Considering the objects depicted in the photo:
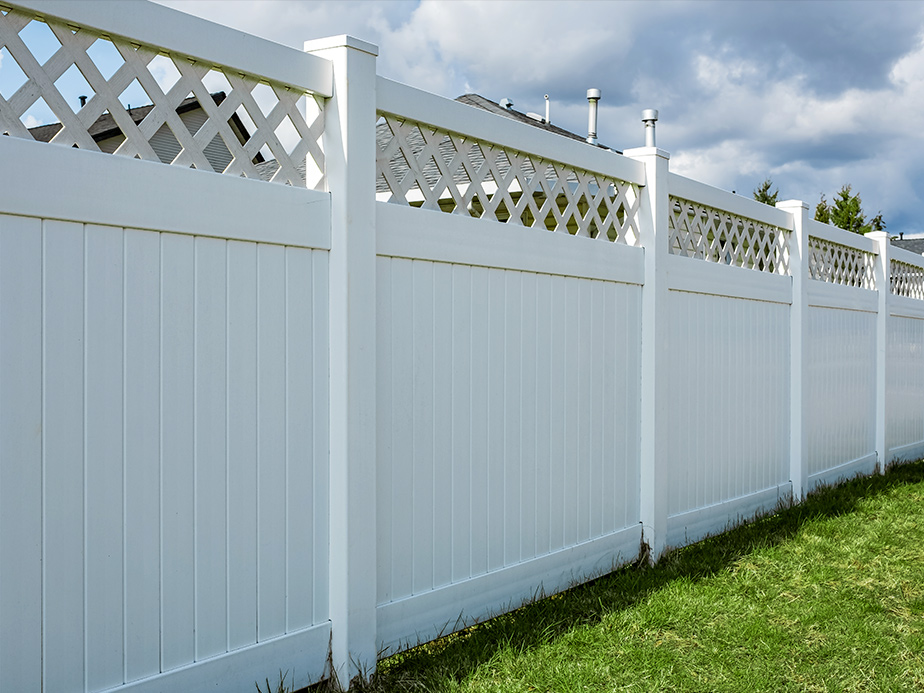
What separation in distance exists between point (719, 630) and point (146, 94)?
113 inches

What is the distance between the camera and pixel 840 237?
6.80m

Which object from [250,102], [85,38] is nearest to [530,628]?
[250,102]

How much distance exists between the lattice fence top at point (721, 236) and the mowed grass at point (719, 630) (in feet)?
5.57

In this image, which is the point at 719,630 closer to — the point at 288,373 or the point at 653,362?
the point at 653,362

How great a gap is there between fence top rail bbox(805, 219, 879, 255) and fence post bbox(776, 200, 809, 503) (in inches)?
8.0

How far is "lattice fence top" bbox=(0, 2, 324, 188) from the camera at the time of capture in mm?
2004

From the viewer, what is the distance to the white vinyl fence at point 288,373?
6.73ft

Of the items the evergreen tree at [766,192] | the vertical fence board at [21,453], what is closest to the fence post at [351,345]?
the vertical fence board at [21,453]

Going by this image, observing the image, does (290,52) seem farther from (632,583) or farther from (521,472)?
(632,583)

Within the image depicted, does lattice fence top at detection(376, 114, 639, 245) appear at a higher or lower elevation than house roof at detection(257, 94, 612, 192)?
lower

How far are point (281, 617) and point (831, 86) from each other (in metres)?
19.1

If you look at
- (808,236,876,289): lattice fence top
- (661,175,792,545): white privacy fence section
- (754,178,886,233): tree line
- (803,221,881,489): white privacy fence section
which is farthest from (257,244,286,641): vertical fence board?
(754,178,886,233): tree line

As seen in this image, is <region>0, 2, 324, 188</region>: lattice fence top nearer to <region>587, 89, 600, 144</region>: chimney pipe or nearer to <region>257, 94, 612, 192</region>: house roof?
<region>257, 94, 612, 192</region>: house roof

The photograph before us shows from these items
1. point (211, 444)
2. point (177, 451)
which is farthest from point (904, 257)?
point (177, 451)
